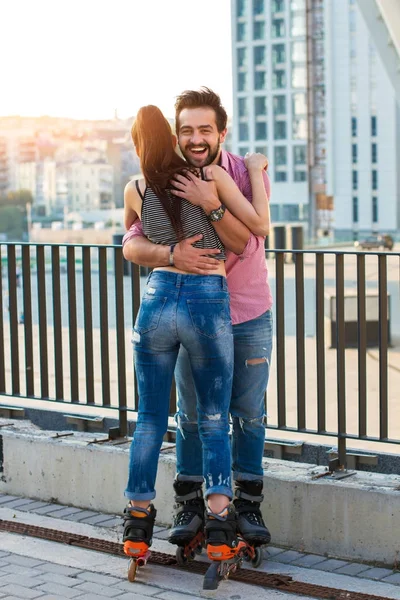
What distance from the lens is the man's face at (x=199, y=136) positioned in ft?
13.9

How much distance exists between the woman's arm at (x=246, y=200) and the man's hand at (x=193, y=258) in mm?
183

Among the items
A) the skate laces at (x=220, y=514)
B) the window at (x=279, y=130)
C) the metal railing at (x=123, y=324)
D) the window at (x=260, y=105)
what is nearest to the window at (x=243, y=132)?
the window at (x=260, y=105)

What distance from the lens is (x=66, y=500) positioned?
5.64 meters

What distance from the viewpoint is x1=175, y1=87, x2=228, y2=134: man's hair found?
4246 millimetres

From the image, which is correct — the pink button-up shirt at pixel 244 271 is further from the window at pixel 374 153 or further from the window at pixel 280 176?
the window at pixel 280 176

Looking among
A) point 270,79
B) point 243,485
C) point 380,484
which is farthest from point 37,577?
point 270,79

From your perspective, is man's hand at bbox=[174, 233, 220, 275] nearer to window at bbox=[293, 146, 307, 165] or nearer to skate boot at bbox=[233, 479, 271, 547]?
skate boot at bbox=[233, 479, 271, 547]

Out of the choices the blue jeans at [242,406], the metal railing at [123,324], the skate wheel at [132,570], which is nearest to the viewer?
the skate wheel at [132,570]

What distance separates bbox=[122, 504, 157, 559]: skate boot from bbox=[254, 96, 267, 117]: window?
606 feet

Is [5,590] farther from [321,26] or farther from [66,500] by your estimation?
[321,26]

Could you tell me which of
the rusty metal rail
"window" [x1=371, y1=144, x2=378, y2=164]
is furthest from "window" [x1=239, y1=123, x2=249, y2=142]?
the rusty metal rail

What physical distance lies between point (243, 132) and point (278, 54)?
16012 millimetres

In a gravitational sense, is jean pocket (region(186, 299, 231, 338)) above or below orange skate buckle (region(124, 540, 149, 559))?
above

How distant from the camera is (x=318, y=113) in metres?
185
